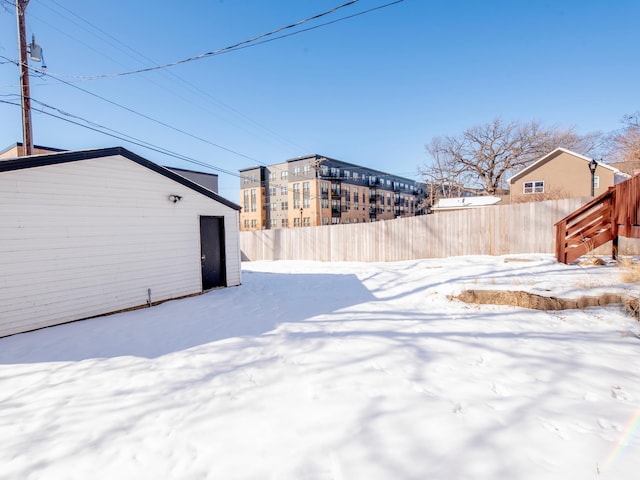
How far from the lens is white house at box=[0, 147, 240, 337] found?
4.92 metres

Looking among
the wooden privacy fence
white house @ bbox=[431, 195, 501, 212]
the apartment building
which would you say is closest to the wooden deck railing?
the wooden privacy fence

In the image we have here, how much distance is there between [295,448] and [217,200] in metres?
7.52

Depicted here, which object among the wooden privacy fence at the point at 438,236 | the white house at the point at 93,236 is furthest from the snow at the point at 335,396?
the wooden privacy fence at the point at 438,236

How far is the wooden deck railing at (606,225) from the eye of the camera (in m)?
6.05

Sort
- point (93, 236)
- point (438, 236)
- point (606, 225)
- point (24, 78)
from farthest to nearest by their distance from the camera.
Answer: point (438, 236)
point (24, 78)
point (606, 225)
point (93, 236)

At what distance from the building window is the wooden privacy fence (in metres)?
15.5

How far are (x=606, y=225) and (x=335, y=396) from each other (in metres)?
8.38

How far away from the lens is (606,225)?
705cm

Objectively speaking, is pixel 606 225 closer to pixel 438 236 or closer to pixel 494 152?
pixel 438 236

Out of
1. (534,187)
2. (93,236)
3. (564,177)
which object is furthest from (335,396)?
(564,177)

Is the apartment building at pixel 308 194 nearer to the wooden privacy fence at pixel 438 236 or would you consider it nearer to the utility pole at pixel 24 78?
the wooden privacy fence at pixel 438 236

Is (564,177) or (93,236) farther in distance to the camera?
(564,177)

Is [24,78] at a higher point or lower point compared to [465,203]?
higher

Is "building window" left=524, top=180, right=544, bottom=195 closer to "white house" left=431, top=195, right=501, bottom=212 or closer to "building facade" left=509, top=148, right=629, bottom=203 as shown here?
"building facade" left=509, top=148, right=629, bottom=203
